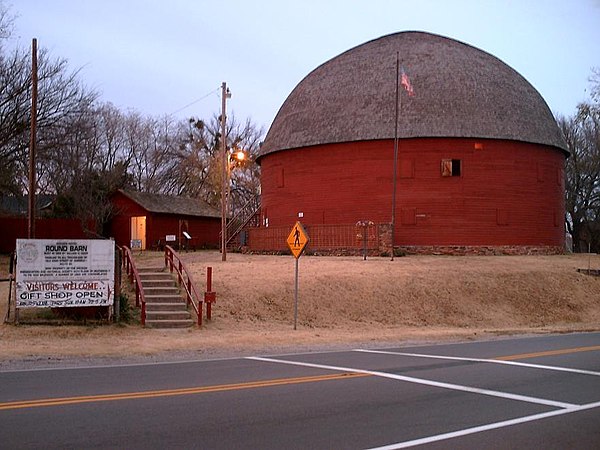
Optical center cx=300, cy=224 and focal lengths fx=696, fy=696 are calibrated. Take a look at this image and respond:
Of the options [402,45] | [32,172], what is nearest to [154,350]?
[32,172]

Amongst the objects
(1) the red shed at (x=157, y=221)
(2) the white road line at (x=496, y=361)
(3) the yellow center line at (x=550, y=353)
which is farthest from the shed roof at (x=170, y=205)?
(3) the yellow center line at (x=550, y=353)

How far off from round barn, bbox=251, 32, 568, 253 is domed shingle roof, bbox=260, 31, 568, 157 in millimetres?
72

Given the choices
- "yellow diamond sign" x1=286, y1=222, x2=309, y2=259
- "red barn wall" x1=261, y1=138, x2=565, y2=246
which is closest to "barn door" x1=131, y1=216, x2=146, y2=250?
"red barn wall" x1=261, y1=138, x2=565, y2=246

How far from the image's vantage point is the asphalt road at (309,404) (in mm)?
7352

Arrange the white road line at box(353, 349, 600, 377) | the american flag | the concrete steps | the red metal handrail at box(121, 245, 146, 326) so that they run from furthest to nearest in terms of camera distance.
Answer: the american flag < the concrete steps < the red metal handrail at box(121, 245, 146, 326) < the white road line at box(353, 349, 600, 377)

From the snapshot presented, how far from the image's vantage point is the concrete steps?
1952cm

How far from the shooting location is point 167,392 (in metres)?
9.91

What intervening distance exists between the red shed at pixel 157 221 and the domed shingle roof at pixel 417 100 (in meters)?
8.77

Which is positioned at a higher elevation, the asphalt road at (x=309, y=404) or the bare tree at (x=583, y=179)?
the bare tree at (x=583, y=179)

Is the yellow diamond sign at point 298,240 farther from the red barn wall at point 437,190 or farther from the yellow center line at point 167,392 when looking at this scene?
the red barn wall at point 437,190

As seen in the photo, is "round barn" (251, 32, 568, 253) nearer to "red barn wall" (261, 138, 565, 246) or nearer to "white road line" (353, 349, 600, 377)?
"red barn wall" (261, 138, 565, 246)

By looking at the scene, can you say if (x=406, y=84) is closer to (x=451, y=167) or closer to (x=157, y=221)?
(x=451, y=167)

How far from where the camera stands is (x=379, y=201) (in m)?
36.5

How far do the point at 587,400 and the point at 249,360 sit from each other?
664 cm
